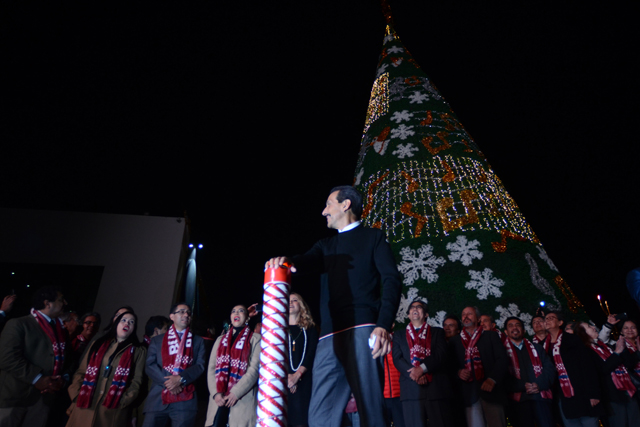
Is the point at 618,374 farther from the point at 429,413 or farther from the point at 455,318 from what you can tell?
the point at 429,413

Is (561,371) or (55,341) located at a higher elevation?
(55,341)

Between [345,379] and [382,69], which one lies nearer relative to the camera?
[345,379]

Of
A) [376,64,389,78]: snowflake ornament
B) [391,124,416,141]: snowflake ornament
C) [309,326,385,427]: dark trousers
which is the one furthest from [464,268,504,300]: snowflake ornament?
[376,64,389,78]: snowflake ornament

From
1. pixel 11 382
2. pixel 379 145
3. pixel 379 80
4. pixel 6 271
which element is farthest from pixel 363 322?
pixel 6 271

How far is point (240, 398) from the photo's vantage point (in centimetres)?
381

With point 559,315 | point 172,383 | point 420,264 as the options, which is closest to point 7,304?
point 172,383

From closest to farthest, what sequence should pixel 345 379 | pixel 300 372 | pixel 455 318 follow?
pixel 345 379 < pixel 300 372 < pixel 455 318

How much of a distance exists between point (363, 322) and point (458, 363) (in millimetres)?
3104

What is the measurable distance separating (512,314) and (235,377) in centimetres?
365

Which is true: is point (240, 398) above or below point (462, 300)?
below

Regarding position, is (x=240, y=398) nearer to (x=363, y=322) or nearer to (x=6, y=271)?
Result: (x=363, y=322)

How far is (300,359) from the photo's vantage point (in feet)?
13.0

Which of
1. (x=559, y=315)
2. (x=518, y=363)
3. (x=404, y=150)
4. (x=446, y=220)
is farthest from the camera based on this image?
(x=404, y=150)

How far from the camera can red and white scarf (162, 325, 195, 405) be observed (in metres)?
3.70
